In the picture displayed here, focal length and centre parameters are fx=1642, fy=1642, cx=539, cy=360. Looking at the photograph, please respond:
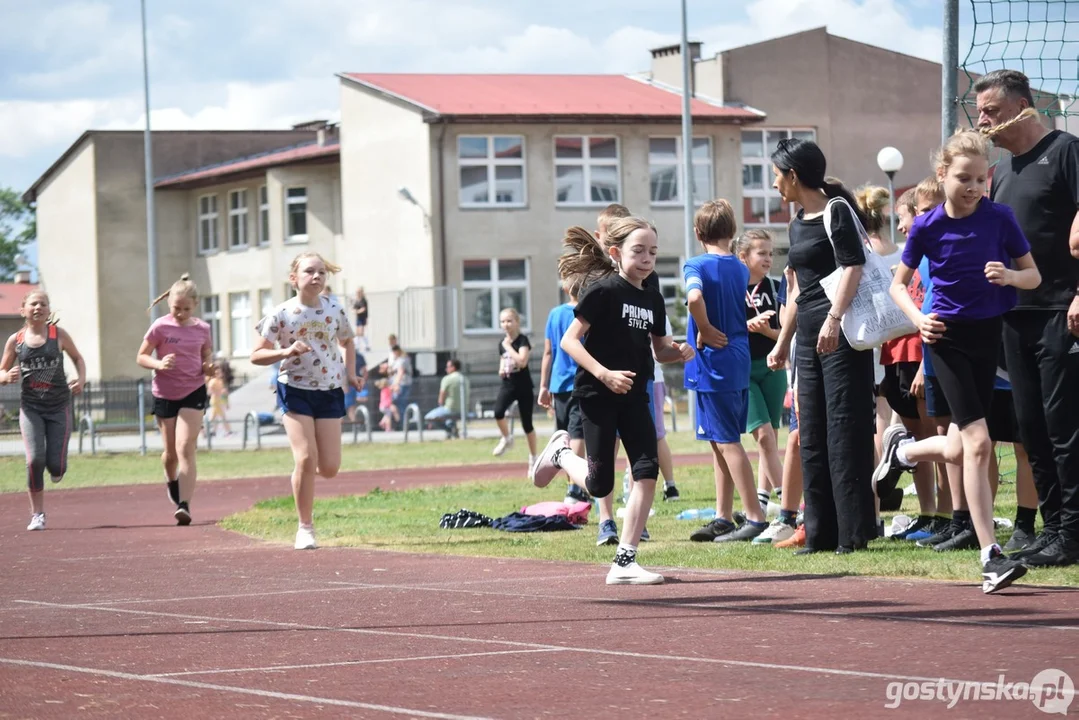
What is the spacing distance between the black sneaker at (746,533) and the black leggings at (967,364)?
245 cm

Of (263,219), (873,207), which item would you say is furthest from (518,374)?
(263,219)

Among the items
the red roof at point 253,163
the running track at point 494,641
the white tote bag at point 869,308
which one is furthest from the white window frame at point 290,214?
the white tote bag at point 869,308

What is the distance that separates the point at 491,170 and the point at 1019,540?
41.1 m

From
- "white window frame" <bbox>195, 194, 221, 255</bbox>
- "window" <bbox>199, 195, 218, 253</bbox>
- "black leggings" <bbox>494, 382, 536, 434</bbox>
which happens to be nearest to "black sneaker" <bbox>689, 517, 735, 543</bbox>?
"black leggings" <bbox>494, 382, 536, 434</bbox>

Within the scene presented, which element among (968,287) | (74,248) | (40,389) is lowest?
(40,389)

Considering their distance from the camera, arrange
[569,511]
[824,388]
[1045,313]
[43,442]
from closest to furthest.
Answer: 1. [1045,313]
2. [824,388]
3. [569,511]
4. [43,442]

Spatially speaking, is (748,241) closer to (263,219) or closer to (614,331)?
(614,331)

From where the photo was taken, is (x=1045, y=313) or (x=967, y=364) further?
(x=1045, y=313)

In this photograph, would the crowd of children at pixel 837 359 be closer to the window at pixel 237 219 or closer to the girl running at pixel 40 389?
the girl running at pixel 40 389

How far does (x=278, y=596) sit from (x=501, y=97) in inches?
1702

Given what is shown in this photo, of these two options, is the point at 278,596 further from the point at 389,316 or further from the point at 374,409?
the point at 389,316

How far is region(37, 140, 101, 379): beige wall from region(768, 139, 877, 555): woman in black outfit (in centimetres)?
5472

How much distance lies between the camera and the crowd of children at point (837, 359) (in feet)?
27.3

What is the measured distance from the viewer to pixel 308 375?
11484 mm
